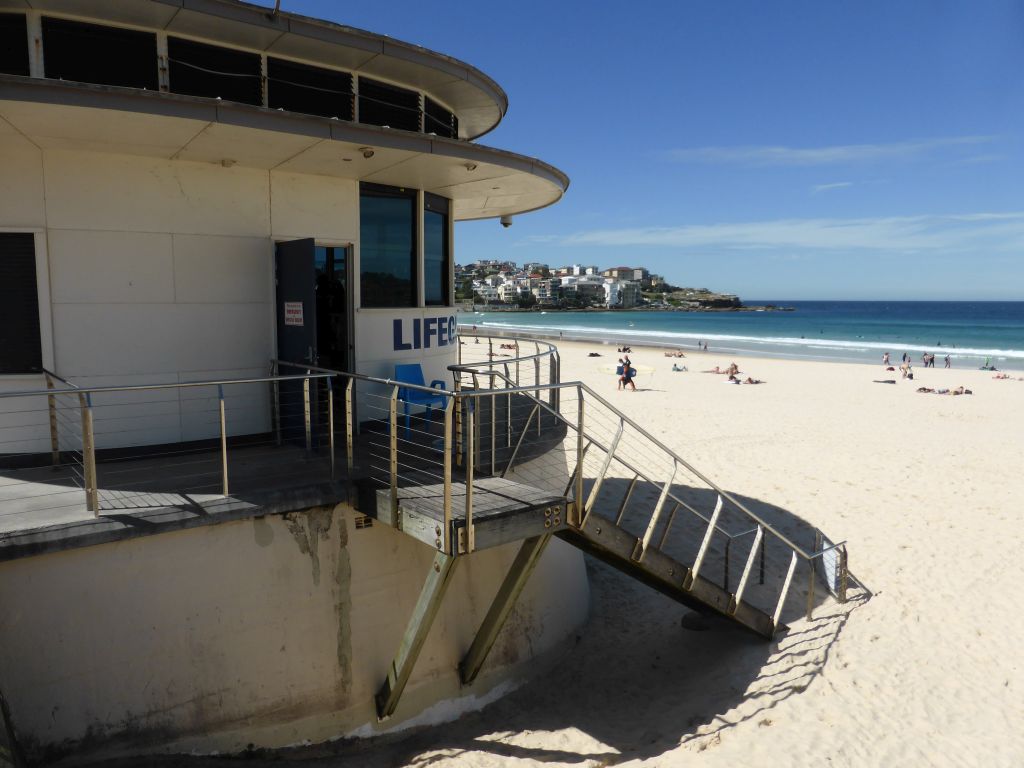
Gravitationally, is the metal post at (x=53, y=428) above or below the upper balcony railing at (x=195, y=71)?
below

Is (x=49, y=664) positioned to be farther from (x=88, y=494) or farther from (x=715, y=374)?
(x=715, y=374)

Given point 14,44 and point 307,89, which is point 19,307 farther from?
point 307,89

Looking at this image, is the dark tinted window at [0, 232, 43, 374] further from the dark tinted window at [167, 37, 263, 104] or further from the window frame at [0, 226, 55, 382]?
the dark tinted window at [167, 37, 263, 104]

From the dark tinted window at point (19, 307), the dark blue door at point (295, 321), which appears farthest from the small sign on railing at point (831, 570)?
the dark tinted window at point (19, 307)

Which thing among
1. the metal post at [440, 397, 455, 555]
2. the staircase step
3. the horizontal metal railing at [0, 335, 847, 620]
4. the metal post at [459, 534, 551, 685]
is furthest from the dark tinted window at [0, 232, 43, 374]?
the staircase step

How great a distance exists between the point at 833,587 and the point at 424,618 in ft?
20.2

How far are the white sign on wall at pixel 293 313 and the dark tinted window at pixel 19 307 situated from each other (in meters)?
2.24

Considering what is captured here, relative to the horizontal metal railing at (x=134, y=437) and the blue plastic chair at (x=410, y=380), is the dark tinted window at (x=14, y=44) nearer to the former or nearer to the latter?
the horizontal metal railing at (x=134, y=437)

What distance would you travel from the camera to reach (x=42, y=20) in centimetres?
682

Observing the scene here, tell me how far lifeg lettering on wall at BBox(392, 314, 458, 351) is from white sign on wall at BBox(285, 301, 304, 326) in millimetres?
1417

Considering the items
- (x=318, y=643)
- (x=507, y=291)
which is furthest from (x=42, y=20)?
(x=507, y=291)

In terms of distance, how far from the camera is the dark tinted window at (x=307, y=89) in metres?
8.01

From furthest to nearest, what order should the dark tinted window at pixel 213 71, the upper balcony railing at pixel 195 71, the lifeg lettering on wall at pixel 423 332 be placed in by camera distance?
1. the lifeg lettering on wall at pixel 423 332
2. the dark tinted window at pixel 213 71
3. the upper balcony railing at pixel 195 71

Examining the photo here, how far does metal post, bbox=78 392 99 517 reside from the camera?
493 centimetres
